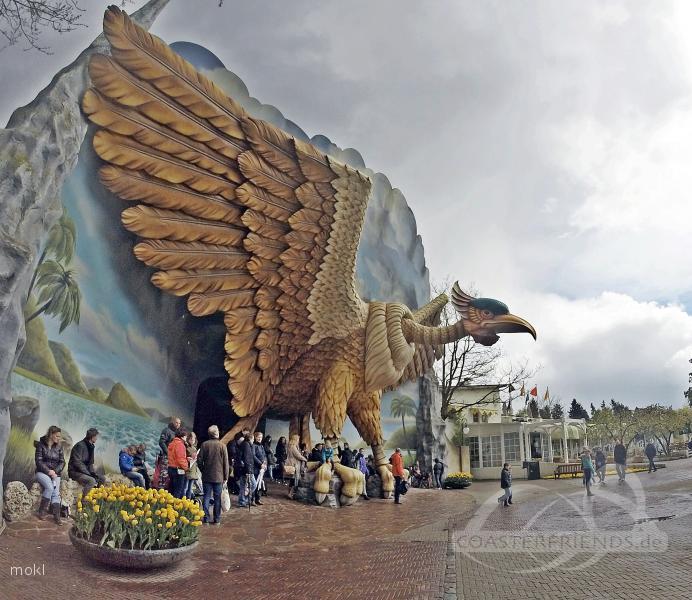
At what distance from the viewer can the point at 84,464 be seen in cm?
698

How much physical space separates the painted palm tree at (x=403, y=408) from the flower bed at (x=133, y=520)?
44.5ft

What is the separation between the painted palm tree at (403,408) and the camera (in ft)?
61.9

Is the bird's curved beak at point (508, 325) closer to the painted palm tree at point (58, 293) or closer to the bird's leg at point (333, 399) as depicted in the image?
the bird's leg at point (333, 399)

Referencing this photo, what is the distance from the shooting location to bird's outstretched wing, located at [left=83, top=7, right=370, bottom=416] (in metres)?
8.81

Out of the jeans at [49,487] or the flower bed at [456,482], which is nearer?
the jeans at [49,487]

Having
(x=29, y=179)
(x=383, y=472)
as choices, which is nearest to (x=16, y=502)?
(x=29, y=179)

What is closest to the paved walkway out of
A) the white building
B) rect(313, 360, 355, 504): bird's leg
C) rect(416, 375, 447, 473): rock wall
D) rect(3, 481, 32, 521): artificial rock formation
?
rect(3, 481, 32, 521): artificial rock formation

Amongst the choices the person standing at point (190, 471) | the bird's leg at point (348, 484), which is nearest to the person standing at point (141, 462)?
the person standing at point (190, 471)

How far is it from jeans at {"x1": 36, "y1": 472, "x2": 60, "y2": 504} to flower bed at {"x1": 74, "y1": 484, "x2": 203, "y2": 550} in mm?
1457

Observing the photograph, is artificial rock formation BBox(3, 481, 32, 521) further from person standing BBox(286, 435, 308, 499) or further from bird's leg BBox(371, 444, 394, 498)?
bird's leg BBox(371, 444, 394, 498)

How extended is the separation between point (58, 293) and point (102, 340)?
109 centimetres

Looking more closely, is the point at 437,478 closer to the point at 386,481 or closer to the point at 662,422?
the point at 386,481

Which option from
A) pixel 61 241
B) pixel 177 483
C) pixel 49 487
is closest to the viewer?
pixel 49 487

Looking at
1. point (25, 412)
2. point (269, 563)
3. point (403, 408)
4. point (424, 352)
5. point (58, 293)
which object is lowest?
point (269, 563)
